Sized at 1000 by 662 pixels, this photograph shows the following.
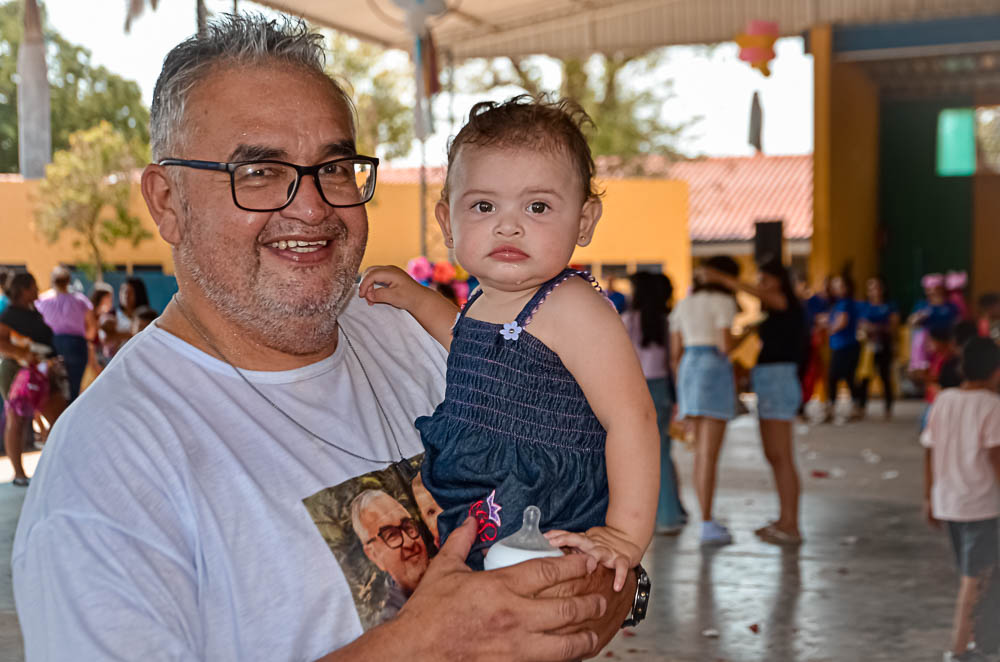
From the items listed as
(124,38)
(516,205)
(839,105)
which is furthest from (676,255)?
(516,205)

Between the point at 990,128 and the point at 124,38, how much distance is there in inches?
899

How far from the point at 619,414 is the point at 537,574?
332 mm

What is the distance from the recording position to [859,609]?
5297 millimetres

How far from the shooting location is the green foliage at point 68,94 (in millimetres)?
2768

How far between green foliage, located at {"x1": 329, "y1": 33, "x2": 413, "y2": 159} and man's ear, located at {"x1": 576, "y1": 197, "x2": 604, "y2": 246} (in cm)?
2155

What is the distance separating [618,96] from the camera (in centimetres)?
2539

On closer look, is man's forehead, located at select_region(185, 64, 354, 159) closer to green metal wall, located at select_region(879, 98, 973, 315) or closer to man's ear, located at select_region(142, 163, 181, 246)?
man's ear, located at select_region(142, 163, 181, 246)

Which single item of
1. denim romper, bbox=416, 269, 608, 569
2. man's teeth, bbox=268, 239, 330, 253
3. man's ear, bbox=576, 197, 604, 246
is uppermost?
man's ear, bbox=576, 197, 604, 246

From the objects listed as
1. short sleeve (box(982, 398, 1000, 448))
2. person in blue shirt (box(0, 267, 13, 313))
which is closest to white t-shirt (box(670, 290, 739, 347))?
short sleeve (box(982, 398, 1000, 448))

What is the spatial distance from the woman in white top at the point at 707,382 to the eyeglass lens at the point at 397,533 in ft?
15.8

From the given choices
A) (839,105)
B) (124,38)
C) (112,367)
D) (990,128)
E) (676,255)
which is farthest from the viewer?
(990,128)

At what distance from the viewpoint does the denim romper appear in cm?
179

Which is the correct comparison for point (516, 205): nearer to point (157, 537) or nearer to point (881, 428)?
point (157, 537)

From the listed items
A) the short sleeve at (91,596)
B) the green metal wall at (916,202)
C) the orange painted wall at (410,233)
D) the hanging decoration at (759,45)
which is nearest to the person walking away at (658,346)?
the orange painted wall at (410,233)
